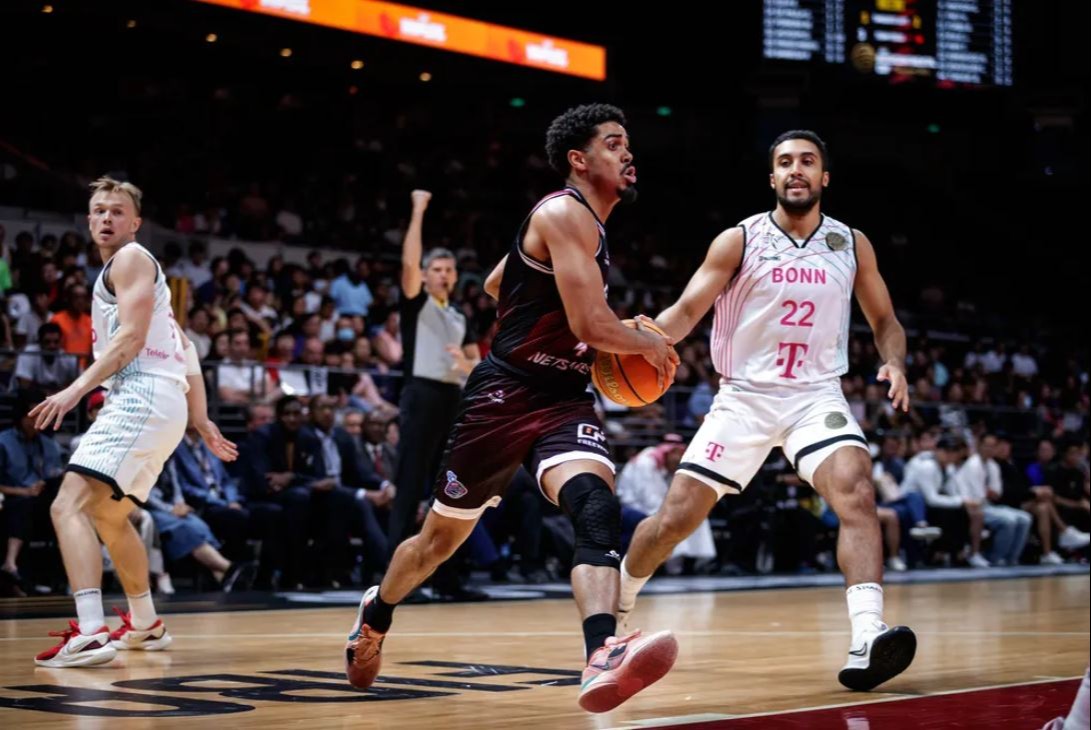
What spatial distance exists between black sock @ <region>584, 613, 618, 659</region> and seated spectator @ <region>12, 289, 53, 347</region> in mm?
8858

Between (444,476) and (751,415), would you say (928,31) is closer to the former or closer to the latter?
(751,415)

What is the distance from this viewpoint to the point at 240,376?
12.3 metres

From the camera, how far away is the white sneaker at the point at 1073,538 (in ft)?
55.6

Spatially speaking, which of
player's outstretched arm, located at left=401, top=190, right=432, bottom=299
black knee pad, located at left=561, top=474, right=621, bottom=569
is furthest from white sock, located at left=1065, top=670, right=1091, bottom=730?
player's outstretched arm, located at left=401, top=190, right=432, bottom=299

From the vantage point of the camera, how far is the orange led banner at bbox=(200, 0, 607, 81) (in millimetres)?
18000

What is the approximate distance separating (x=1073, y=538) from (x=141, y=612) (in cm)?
1302

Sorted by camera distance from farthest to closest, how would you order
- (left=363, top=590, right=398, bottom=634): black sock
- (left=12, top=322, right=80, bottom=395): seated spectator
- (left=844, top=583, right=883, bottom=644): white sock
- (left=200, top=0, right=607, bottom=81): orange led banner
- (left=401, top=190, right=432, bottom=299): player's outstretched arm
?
(left=200, top=0, right=607, bottom=81): orange led banner, (left=12, top=322, right=80, bottom=395): seated spectator, (left=401, top=190, right=432, bottom=299): player's outstretched arm, (left=844, top=583, right=883, bottom=644): white sock, (left=363, top=590, right=398, bottom=634): black sock

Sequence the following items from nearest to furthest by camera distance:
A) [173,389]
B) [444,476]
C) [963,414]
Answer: [444,476] → [173,389] → [963,414]

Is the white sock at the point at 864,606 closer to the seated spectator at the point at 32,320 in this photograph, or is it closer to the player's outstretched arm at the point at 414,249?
the player's outstretched arm at the point at 414,249

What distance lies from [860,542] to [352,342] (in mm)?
9033

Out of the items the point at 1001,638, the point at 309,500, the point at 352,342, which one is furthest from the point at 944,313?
the point at 1001,638

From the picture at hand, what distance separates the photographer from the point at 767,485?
553 inches

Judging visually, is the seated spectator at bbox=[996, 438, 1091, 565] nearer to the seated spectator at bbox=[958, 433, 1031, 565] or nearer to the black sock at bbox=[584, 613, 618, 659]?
the seated spectator at bbox=[958, 433, 1031, 565]

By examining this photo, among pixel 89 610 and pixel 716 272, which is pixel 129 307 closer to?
pixel 89 610
